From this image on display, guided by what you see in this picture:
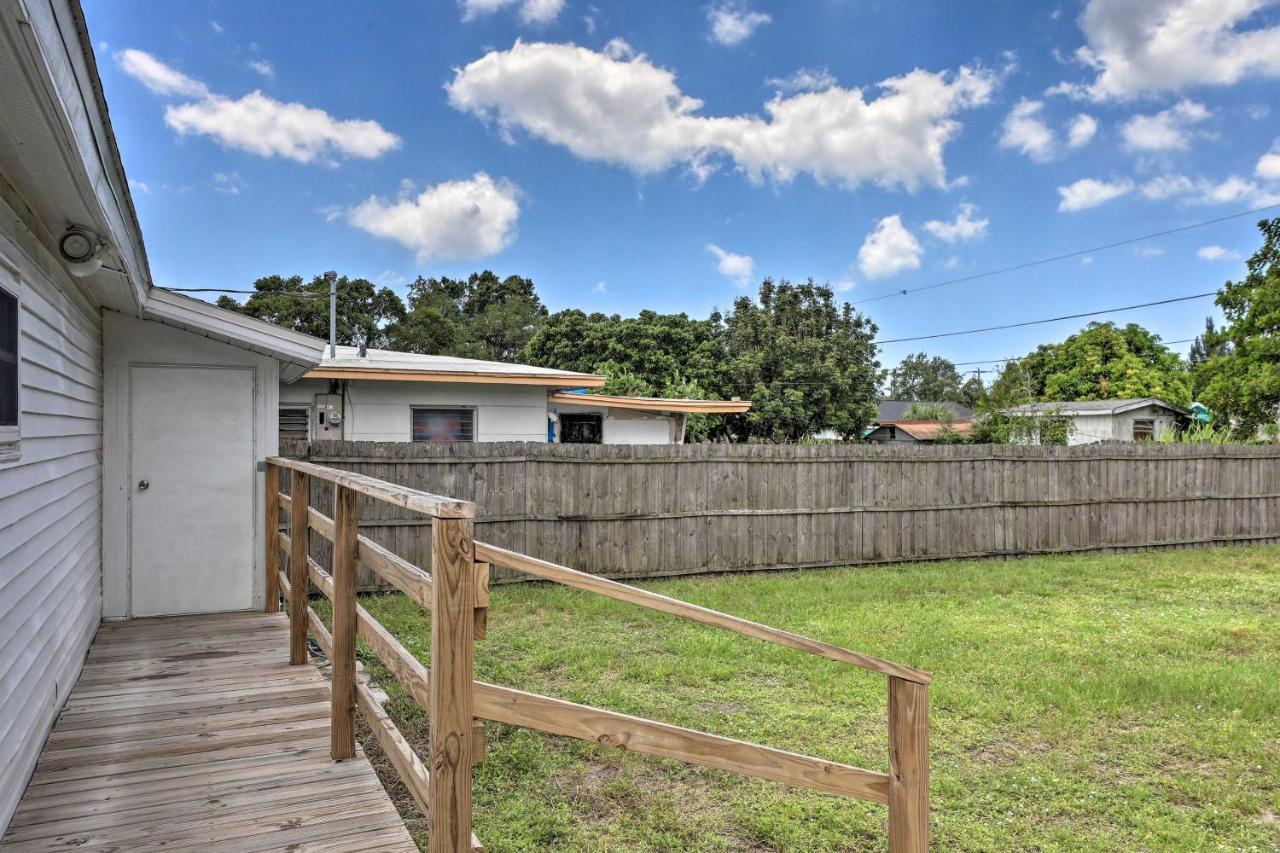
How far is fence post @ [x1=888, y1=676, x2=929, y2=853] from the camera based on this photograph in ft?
6.72

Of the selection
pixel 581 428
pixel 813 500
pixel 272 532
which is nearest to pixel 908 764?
pixel 272 532

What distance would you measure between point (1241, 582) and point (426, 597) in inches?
384

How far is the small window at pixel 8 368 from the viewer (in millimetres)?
2521

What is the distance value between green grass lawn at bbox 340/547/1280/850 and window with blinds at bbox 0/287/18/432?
6.66 feet

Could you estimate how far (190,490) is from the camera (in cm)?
539

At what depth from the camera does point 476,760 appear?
1.81m

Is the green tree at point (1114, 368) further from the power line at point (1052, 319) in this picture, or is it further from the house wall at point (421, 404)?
the house wall at point (421, 404)

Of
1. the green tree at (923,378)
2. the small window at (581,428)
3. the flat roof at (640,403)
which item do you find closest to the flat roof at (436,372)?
the flat roof at (640,403)

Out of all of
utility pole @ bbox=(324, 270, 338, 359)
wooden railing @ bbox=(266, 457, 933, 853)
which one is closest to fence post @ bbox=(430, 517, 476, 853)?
wooden railing @ bbox=(266, 457, 933, 853)

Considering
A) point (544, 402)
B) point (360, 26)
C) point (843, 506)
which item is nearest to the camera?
point (843, 506)

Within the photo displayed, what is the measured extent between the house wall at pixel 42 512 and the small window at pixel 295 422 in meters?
5.48

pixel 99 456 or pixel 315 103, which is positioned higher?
pixel 315 103

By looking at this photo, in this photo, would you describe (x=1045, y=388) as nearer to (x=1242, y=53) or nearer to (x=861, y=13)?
(x=1242, y=53)

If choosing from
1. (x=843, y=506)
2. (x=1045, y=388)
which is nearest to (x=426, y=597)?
(x=843, y=506)
